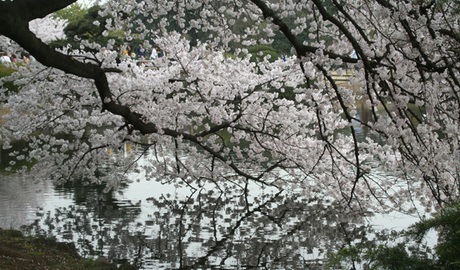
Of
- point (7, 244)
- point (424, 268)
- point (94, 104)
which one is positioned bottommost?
point (424, 268)

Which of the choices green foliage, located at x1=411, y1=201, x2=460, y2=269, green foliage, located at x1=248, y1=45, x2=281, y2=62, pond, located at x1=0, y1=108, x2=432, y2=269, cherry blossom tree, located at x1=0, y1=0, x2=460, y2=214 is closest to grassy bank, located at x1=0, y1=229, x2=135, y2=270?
pond, located at x1=0, y1=108, x2=432, y2=269

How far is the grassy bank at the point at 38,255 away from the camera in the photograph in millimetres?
8250

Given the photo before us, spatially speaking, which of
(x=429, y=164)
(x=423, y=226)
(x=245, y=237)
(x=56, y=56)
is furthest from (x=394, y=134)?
(x=245, y=237)

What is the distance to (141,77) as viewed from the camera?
12.5 meters

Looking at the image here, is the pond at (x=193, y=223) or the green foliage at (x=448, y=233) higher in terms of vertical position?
the pond at (x=193, y=223)

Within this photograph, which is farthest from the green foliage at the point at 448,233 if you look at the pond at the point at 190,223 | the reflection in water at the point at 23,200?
the reflection in water at the point at 23,200

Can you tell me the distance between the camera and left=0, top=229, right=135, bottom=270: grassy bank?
8250 mm

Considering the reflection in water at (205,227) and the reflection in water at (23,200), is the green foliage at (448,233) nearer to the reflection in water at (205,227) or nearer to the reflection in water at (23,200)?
the reflection in water at (205,227)

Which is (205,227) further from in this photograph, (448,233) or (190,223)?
(448,233)

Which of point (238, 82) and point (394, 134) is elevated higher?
point (238, 82)

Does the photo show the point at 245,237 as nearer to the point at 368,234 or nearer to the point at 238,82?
the point at 368,234

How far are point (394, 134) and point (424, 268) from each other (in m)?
3.46

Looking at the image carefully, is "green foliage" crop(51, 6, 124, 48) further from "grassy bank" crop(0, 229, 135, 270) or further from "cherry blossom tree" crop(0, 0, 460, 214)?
"grassy bank" crop(0, 229, 135, 270)

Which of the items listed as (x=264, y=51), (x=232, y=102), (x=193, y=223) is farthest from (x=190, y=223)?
(x=264, y=51)
